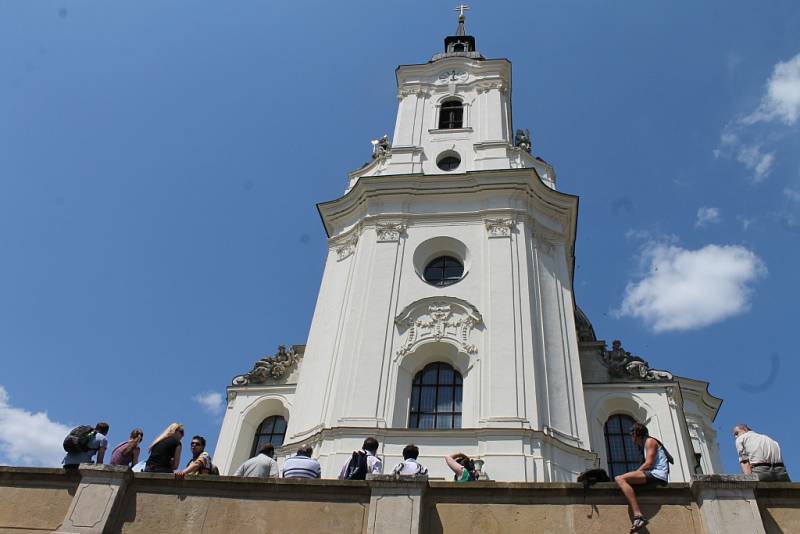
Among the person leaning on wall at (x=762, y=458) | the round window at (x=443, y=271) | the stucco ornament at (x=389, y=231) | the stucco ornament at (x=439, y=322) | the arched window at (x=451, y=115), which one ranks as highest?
the arched window at (x=451, y=115)

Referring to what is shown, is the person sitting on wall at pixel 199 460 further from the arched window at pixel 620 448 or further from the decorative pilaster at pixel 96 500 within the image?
the arched window at pixel 620 448

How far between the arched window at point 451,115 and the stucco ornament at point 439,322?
10249mm

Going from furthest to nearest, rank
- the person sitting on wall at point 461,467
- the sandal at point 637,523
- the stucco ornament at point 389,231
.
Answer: the stucco ornament at point 389,231 → the person sitting on wall at point 461,467 → the sandal at point 637,523

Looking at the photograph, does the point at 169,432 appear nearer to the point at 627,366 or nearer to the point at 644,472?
the point at 644,472

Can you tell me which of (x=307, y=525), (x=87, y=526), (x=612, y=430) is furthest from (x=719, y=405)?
(x=87, y=526)

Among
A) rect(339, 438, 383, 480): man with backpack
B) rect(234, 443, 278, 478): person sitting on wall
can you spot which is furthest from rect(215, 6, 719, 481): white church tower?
rect(339, 438, 383, 480): man with backpack

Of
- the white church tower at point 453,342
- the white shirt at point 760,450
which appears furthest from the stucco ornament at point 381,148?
the white shirt at point 760,450

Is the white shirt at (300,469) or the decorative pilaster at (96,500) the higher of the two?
the white shirt at (300,469)

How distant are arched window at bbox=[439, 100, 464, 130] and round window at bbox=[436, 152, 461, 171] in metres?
2.16

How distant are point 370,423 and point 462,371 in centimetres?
333

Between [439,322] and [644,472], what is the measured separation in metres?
11.4

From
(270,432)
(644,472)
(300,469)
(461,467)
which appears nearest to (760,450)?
(644,472)

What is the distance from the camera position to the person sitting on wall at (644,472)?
28.5 feet

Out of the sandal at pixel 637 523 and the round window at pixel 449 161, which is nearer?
the sandal at pixel 637 523
